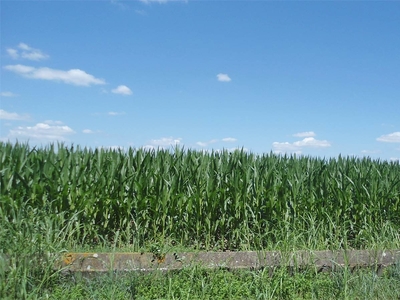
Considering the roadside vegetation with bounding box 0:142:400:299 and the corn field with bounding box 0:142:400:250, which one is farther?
the corn field with bounding box 0:142:400:250

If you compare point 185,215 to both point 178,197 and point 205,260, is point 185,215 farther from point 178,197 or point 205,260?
point 205,260

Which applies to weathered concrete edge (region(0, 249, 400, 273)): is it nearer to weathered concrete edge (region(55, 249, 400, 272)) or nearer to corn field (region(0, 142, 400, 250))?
weathered concrete edge (region(55, 249, 400, 272))

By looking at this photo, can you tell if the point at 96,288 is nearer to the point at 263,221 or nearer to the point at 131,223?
the point at 131,223

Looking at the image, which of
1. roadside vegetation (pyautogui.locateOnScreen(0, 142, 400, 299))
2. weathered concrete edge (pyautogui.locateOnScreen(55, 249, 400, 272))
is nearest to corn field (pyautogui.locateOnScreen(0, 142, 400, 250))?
roadside vegetation (pyautogui.locateOnScreen(0, 142, 400, 299))

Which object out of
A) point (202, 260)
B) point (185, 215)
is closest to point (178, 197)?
point (185, 215)

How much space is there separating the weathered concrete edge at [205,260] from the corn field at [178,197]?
1.59 ft

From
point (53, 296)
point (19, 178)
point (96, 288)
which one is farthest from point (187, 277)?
point (19, 178)

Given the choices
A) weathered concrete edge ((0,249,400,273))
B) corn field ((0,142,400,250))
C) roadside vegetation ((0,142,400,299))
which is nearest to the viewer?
roadside vegetation ((0,142,400,299))

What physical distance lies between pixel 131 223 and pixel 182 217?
741mm

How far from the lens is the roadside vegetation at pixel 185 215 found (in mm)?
4344

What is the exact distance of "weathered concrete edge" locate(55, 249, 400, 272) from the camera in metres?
4.53

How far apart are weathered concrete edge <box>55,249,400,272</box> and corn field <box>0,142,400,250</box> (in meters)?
0.49

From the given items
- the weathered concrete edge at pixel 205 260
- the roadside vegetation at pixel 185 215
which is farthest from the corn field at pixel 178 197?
the weathered concrete edge at pixel 205 260

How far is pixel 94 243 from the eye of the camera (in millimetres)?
5844
